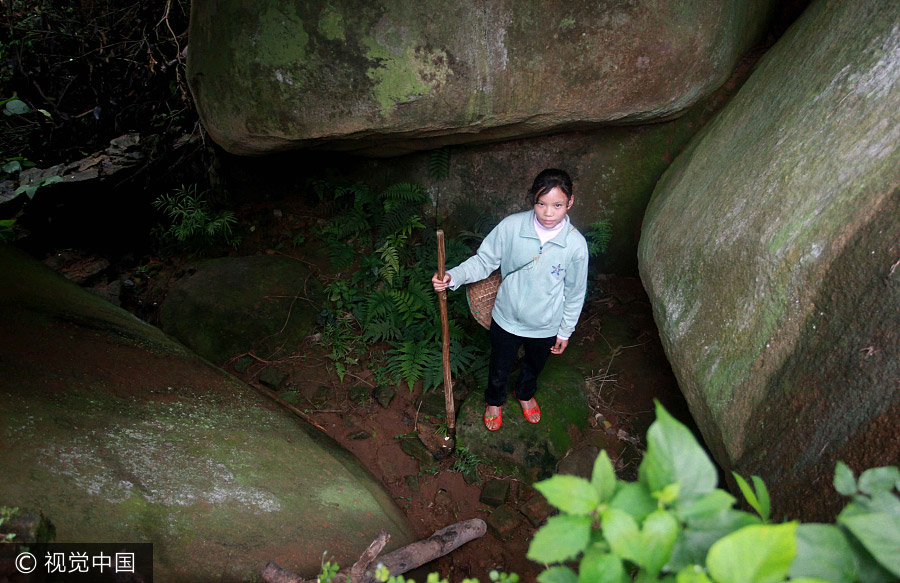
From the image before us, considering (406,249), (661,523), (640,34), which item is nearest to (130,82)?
(406,249)

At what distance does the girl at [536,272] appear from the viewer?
302 cm

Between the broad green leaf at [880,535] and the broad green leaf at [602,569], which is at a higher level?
the broad green leaf at [880,535]

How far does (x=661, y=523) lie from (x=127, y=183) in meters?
6.25

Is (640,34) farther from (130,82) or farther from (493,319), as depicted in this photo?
(130,82)

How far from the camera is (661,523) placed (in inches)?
38.2

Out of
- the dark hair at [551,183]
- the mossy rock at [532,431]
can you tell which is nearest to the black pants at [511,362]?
the mossy rock at [532,431]

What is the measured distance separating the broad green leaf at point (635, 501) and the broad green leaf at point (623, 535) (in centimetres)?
6

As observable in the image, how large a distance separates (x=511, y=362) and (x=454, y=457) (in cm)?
84

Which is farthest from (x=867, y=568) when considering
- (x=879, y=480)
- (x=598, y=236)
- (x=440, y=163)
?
(x=440, y=163)

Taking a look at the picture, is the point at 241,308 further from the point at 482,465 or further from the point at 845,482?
the point at 845,482

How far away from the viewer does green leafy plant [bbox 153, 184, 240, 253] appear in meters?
5.22

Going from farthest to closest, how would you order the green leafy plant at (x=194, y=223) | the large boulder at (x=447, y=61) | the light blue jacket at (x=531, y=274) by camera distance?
1. the green leafy plant at (x=194, y=223)
2. the large boulder at (x=447, y=61)
3. the light blue jacket at (x=531, y=274)

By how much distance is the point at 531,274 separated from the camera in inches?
127

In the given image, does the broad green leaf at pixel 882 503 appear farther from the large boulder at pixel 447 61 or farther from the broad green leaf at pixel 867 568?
the large boulder at pixel 447 61
